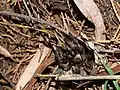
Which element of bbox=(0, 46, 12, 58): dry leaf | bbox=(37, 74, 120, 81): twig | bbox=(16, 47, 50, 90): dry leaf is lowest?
bbox=(37, 74, 120, 81): twig

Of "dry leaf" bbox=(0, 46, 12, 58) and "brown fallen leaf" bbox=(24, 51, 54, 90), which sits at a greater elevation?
"dry leaf" bbox=(0, 46, 12, 58)

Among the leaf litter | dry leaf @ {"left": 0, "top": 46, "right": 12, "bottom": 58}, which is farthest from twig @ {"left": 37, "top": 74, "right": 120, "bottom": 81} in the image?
dry leaf @ {"left": 0, "top": 46, "right": 12, "bottom": 58}

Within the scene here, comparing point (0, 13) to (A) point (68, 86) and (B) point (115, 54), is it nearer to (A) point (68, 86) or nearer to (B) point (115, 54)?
(A) point (68, 86)

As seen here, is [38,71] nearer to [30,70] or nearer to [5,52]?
[30,70]

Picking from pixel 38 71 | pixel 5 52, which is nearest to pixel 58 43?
pixel 38 71

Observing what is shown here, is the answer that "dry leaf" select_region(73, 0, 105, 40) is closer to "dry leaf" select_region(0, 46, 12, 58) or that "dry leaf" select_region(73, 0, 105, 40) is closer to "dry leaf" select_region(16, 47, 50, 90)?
"dry leaf" select_region(16, 47, 50, 90)

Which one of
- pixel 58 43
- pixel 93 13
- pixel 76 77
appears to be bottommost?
pixel 76 77

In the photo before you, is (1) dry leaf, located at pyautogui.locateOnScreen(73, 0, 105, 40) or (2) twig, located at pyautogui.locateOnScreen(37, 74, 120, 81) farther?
(1) dry leaf, located at pyautogui.locateOnScreen(73, 0, 105, 40)

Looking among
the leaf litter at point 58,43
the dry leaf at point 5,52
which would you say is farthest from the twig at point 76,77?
the dry leaf at point 5,52

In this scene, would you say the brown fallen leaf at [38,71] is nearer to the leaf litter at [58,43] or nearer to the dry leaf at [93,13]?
the leaf litter at [58,43]

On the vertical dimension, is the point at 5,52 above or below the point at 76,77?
above
